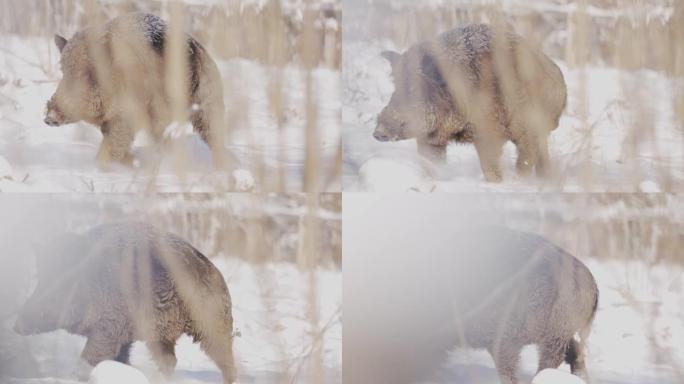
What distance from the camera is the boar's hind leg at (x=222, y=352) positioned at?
2.05m

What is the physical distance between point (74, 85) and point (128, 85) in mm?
133

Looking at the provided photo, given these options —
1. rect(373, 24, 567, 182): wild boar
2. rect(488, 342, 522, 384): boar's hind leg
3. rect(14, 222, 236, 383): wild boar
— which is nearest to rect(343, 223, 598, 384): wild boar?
rect(488, 342, 522, 384): boar's hind leg

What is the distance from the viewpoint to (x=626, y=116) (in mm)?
2107

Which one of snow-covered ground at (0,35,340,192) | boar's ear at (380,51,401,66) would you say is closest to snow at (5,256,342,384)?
snow-covered ground at (0,35,340,192)

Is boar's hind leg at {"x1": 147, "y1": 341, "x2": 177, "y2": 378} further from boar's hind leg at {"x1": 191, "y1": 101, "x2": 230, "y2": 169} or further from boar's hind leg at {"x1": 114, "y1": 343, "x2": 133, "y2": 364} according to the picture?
boar's hind leg at {"x1": 191, "y1": 101, "x2": 230, "y2": 169}

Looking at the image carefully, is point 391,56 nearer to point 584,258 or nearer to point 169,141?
point 169,141

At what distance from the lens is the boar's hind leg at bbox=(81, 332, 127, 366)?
2.02 meters

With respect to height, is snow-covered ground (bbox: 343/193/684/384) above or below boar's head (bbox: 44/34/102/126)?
below

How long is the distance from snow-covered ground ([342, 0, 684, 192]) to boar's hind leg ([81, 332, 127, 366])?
2.31 feet

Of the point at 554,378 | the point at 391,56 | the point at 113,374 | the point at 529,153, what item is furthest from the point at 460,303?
the point at 113,374

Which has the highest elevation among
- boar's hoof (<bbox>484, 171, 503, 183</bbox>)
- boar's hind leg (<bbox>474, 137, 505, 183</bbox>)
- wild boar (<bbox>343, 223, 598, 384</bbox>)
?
boar's hind leg (<bbox>474, 137, 505, 183</bbox>)

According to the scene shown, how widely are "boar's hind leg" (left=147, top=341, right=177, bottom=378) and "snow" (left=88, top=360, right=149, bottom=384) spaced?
0.21 feet

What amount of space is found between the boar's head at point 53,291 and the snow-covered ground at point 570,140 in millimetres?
718

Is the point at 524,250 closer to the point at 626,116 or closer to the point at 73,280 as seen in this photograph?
the point at 626,116
